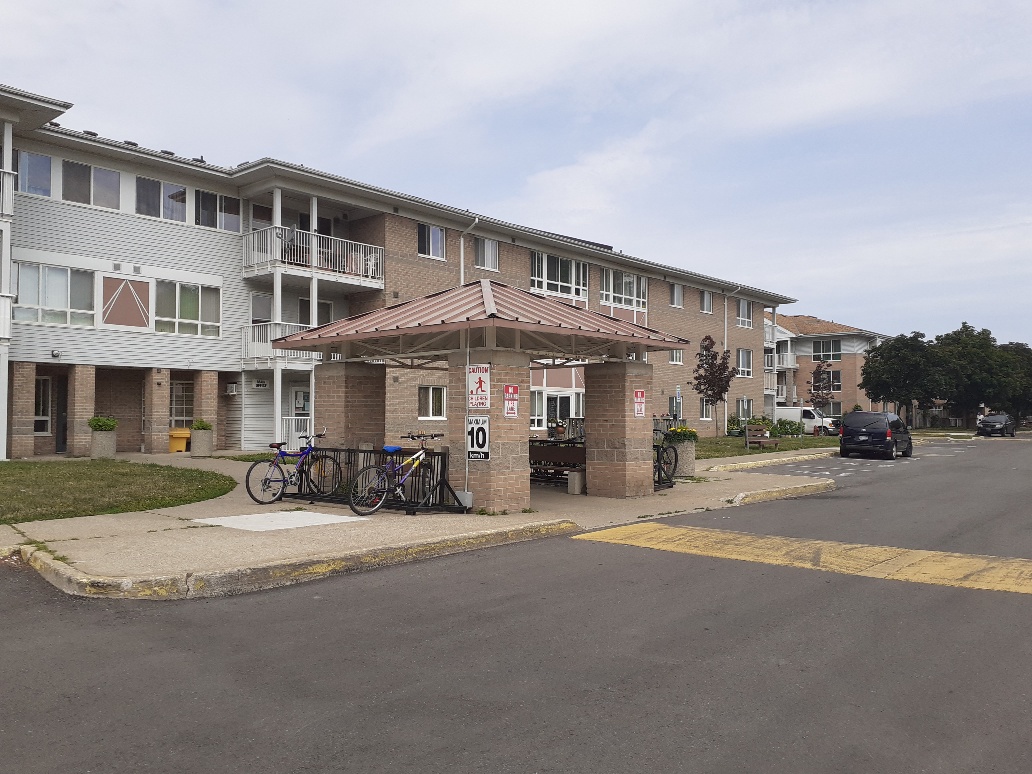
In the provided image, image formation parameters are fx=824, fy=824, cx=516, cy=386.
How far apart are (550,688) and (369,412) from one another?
10.6m

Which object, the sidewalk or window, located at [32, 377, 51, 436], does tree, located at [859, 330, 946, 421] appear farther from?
window, located at [32, 377, 51, 436]

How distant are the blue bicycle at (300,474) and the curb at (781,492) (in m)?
6.96

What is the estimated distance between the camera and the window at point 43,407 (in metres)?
25.3

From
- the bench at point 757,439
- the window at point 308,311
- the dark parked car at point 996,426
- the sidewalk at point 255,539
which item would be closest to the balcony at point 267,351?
the window at point 308,311

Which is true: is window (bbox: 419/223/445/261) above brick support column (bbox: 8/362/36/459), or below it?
above

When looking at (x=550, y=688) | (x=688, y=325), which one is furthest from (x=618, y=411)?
(x=688, y=325)

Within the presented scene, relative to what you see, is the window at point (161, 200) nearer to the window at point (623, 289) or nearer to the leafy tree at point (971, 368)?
the window at point (623, 289)

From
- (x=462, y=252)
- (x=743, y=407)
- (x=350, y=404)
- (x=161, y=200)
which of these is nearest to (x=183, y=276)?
(x=161, y=200)

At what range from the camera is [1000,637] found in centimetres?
594

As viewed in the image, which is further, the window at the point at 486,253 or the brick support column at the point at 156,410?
the window at the point at 486,253

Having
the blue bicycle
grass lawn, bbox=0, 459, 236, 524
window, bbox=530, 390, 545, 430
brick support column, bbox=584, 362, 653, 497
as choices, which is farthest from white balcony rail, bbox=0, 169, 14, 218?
window, bbox=530, 390, 545, 430

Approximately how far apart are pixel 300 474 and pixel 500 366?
162 inches

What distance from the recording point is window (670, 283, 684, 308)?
4734 cm

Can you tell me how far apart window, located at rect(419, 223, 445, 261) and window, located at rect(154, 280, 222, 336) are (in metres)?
8.21
